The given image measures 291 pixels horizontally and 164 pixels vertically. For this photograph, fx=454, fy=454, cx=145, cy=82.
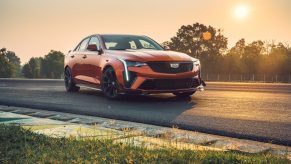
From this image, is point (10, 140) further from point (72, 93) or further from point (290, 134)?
point (72, 93)

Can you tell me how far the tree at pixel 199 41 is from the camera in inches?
3745

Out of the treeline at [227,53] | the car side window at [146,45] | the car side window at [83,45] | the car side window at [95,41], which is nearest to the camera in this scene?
the car side window at [95,41]

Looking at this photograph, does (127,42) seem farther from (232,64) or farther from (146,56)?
(232,64)

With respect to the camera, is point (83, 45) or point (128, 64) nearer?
point (128, 64)

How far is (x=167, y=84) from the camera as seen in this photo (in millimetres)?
9797

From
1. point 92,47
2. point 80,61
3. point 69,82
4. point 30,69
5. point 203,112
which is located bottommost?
point 30,69

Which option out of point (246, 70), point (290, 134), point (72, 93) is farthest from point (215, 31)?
point (290, 134)

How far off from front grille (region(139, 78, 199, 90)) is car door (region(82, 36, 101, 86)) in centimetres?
168

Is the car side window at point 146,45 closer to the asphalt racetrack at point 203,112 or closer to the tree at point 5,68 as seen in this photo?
the asphalt racetrack at point 203,112

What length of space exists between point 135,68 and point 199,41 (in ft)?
288

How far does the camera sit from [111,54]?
10453mm

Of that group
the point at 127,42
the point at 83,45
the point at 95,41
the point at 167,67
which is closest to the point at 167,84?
the point at 167,67

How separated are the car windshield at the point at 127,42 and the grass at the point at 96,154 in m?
6.27

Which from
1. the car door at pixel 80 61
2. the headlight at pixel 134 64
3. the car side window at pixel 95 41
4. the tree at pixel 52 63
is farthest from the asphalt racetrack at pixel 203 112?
the tree at pixel 52 63
